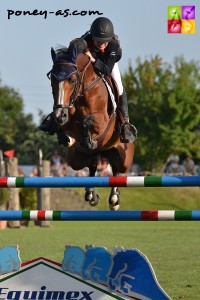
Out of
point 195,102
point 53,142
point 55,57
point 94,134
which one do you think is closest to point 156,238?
point 94,134

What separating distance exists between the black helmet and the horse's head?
43cm

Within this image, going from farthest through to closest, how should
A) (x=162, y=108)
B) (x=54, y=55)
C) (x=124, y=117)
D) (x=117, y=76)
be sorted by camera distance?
(x=162, y=108), (x=117, y=76), (x=124, y=117), (x=54, y=55)

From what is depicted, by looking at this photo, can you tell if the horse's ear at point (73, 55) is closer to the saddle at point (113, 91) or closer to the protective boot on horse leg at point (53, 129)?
the protective boot on horse leg at point (53, 129)

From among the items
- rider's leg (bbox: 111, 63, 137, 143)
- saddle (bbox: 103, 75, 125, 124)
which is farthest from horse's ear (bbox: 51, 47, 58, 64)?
rider's leg (bbox: 111, 63, 137, 143)

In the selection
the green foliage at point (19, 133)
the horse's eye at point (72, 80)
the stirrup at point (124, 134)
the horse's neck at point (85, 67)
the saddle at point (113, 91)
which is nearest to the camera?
the horse's eye at point (72, 80)

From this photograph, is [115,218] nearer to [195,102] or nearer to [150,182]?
[150,182]

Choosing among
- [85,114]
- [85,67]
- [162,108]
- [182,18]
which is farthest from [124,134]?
[162,108]

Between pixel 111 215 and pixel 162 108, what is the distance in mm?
38727

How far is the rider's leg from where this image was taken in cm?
844

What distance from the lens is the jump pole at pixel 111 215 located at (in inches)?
217

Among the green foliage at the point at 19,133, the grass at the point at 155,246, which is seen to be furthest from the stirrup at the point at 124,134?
the green foliage at the point at 19,133

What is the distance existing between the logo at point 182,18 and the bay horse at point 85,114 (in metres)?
6.72

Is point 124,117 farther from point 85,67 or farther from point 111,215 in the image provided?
point 111,215

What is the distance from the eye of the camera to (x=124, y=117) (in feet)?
28.3
